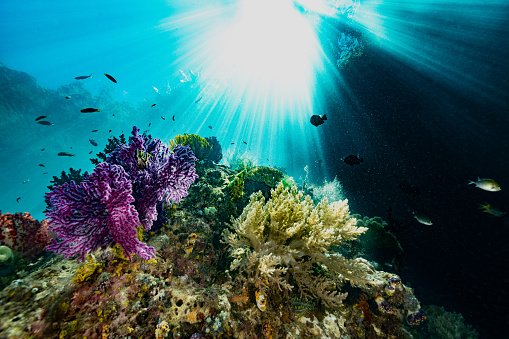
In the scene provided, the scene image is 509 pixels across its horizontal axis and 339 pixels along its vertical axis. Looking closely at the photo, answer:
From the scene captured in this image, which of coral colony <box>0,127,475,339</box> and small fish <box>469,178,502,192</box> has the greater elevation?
small fish <box>469,178,502,192</box>

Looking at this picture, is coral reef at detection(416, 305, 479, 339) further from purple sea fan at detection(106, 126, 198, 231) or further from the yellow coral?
the yellow coral

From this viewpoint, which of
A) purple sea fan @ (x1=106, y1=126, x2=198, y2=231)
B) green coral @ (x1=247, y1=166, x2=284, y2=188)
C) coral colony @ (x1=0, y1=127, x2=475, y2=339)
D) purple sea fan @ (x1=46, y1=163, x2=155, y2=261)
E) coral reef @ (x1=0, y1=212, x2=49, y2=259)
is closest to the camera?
coral colony @ (x1=0, y1=127, x2=475, y2=339)

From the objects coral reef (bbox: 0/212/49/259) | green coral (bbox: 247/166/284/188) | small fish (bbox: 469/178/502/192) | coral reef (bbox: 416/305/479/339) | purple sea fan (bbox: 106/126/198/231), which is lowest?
coral reef (bbox: 416/305/479/339)

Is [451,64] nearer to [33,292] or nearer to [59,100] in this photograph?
[33,292]

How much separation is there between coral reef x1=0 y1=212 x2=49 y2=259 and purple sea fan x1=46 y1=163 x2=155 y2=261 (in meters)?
3.00

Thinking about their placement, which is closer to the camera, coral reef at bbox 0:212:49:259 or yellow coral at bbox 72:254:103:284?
yellow coral at bbox 72:254:103:284

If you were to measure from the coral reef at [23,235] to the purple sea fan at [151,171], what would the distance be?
3147 mm

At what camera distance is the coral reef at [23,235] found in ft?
12.2

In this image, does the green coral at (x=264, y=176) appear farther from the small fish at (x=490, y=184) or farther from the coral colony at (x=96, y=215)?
the small fish at (x=490, y=184)

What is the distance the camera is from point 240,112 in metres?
55.5

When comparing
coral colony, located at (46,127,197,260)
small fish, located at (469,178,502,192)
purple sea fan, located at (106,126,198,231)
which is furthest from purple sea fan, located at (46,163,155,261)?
small fish, located at (469,178,502,192)

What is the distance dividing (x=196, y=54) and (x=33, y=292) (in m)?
86.9

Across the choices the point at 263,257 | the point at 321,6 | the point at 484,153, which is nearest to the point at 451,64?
the point at 484,153

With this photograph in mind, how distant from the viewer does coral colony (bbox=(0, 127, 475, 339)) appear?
192 centimetres
